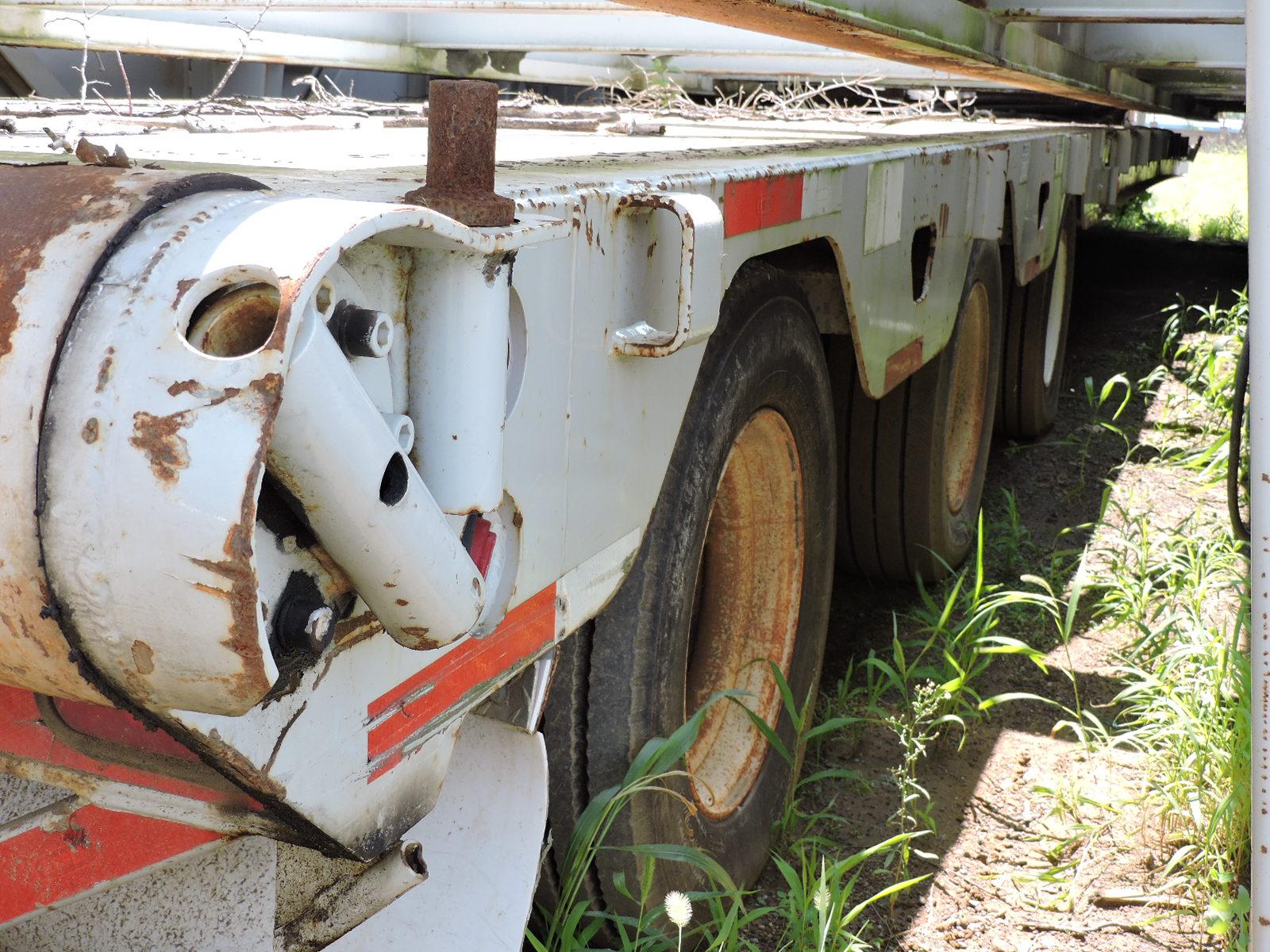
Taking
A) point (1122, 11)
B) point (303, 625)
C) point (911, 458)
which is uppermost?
point (1122, 11)

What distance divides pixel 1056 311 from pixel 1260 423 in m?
3.64

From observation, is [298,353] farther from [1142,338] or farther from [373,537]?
[1142,338]

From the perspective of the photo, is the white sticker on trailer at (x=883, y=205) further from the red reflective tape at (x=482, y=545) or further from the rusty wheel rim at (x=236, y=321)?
the rusty wheel rim at (x=236, y=321)

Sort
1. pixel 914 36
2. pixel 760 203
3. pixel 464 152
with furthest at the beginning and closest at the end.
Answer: pixel 914 36 < pixel 760 203 < pixel 464 152

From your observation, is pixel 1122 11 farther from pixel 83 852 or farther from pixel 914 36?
pixel 83 852

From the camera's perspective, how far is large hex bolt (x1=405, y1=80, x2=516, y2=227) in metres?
1.10

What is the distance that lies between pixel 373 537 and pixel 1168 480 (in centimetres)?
399

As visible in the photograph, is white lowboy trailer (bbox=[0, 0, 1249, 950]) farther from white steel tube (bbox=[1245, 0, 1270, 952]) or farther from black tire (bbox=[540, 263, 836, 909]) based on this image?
white steel tube (bbox=[1245, 0, 1270, 952])

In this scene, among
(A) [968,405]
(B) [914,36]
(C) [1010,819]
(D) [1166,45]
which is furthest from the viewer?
(D) [1166,45]

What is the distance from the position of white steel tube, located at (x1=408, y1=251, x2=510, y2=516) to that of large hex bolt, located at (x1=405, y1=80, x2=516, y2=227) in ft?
0.18

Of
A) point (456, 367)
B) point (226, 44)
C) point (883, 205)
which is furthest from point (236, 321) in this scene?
point (226, 44)

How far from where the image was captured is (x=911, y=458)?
3.08m

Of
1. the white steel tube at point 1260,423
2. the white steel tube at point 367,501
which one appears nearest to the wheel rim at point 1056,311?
the white steel tube at point 1260,423

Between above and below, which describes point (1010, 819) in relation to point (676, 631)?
below
